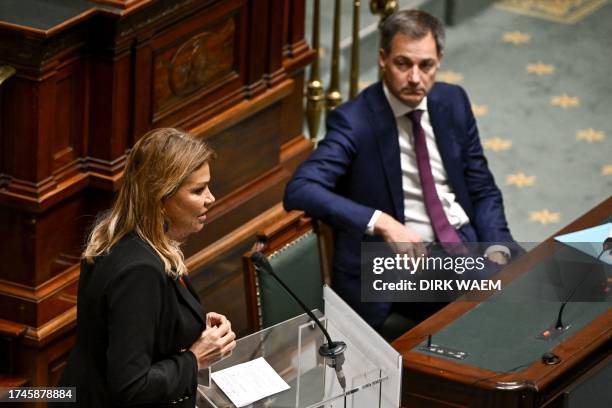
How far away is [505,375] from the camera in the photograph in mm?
3660

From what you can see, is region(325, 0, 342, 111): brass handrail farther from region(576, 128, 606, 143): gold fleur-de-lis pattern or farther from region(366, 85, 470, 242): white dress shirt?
region(366, 85, 470, 242): white dress shirt

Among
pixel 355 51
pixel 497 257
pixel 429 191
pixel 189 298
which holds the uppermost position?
pixel 189 298

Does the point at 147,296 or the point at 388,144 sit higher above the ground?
the point at 147,296

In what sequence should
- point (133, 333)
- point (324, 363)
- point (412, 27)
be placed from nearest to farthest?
point (133, 333), point (324, 363), point (412, 27)

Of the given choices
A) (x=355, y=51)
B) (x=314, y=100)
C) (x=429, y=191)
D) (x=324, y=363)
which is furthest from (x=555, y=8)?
(x=324, y=363)

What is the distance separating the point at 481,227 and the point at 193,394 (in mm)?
1711

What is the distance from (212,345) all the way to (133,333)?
0.95 feet

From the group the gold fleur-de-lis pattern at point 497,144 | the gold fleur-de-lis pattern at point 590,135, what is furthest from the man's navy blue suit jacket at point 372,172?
the gold fleur-de-lis pattern at point 590,135

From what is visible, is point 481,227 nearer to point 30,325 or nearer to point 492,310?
point 492,310

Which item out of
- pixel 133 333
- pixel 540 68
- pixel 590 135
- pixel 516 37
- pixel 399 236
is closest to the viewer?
pixel 133 333

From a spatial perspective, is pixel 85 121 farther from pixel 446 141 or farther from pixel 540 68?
pixel 540 68

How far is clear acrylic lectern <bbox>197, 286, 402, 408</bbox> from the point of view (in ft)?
11.1

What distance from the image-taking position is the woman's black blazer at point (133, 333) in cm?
327

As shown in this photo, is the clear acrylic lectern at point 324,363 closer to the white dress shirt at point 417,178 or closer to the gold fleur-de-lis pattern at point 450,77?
the white dress shirt at point 417,178
